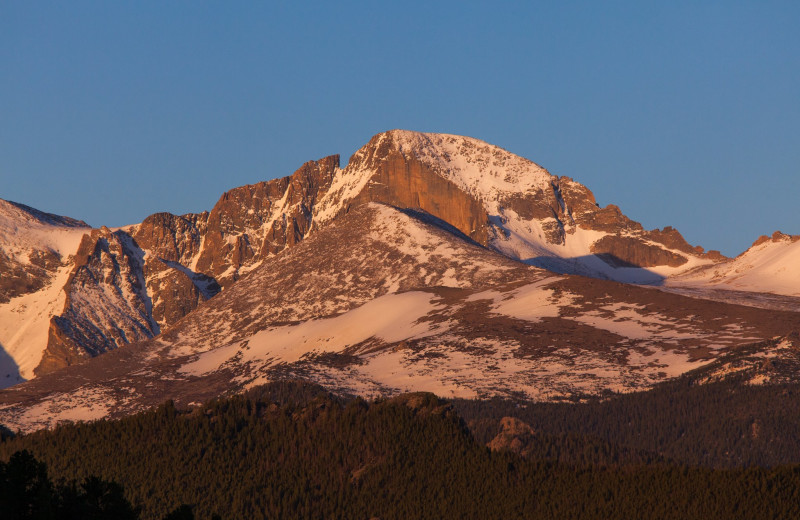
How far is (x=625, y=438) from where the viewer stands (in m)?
193

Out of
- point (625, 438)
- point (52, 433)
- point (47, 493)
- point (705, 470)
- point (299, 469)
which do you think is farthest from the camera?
point (625, 438)

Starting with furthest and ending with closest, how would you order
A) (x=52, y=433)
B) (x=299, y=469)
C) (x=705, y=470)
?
(x=52, y=433) < (x=299, y=469) < (x=705, y=470)

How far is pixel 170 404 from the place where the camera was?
17562 cm

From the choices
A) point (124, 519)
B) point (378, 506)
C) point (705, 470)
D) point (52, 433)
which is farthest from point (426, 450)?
point (124, 519)

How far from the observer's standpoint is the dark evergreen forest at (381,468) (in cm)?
13975

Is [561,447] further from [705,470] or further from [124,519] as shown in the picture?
[124,519]

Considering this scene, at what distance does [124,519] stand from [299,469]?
64.1 meters

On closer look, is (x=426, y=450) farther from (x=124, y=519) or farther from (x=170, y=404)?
(x=124, y=519)

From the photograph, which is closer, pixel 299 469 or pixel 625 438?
pixel 299 469

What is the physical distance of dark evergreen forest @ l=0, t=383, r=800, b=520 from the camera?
458 feet

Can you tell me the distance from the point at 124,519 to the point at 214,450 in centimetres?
6834

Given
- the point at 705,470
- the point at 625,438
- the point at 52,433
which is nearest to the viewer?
the point at 705,470

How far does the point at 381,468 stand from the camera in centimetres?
15812

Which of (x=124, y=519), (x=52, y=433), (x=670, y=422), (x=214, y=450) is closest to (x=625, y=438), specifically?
(x=670, y=422)
